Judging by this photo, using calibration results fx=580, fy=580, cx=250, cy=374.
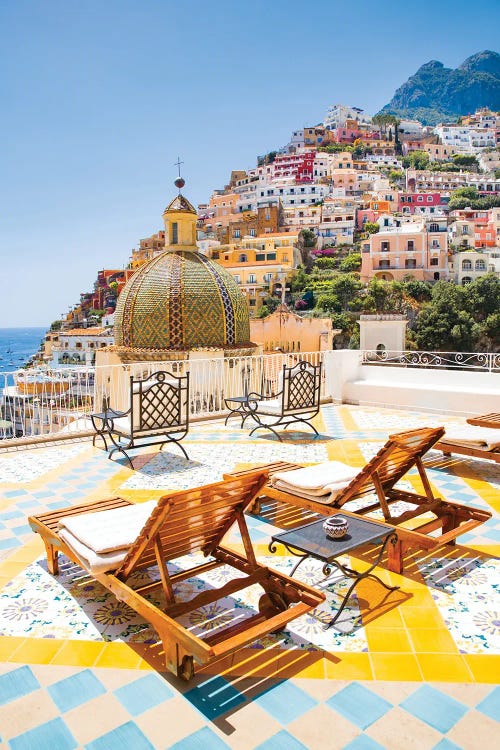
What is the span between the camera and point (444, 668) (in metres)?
2.44

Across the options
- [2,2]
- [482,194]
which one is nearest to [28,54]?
[2,2]

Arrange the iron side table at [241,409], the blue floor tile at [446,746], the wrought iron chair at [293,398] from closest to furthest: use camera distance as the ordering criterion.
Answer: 1. the blue floor tile at [446,746]
2. the wrought iron chair at [293,398]
3. the iron side table at [241,409]

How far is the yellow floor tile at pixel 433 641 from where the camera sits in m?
2.57

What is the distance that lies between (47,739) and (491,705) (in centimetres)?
164

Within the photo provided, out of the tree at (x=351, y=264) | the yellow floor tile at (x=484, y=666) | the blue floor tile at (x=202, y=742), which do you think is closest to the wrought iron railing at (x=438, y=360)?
the yellow floor tile at (x=484, y=666)

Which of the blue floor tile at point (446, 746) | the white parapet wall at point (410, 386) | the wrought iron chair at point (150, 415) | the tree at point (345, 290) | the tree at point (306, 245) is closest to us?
the blue floor tile at point (446, 746)

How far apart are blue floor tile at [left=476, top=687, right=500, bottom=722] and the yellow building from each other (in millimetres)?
59708

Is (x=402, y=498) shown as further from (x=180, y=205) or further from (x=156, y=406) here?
(x=180, y=205)

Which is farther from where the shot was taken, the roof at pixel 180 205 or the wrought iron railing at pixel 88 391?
the roof at pixel 180 205

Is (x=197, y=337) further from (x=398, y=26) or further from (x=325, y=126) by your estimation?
(x=325, y=126)

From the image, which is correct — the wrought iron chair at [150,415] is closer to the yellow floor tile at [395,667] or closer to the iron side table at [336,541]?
the iron side table at [336,541]

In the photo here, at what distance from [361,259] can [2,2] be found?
203 feet

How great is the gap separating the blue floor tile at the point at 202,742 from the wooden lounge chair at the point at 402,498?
1.37 m

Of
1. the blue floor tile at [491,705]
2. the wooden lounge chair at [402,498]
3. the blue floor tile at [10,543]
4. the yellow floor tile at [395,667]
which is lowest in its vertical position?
the blue floor tile at [491,705]
